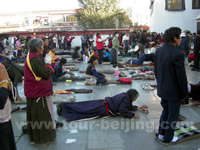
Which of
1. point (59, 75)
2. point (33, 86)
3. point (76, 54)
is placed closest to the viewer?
point (33, 86)

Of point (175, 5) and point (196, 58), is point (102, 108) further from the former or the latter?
point (175, 5)

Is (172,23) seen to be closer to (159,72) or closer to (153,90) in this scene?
(153,90)

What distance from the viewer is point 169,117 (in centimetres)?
335

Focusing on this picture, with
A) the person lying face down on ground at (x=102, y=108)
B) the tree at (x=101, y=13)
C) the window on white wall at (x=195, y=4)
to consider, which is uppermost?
the tree at (x=101, y=13)

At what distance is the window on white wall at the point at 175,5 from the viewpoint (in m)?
24.2

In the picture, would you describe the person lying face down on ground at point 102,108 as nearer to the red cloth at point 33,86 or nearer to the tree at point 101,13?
the red cloth at point 33,86

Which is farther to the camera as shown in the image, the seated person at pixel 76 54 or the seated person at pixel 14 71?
the seated person at pixel 76 54

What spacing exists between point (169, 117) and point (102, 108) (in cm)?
168

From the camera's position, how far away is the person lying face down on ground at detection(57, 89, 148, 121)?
4.61m

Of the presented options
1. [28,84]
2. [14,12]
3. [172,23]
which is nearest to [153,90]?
[28,84]

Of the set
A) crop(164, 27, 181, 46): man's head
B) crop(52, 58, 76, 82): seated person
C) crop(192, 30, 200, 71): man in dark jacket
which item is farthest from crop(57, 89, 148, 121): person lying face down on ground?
crop(192, 30, 200, 71): man in dark jacket

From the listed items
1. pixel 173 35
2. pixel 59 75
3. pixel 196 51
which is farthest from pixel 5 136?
pixel 196 51

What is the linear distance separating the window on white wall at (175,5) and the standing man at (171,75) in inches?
915

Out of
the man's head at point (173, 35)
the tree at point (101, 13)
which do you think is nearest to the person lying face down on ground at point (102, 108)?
the man's head at point (173, 35)
